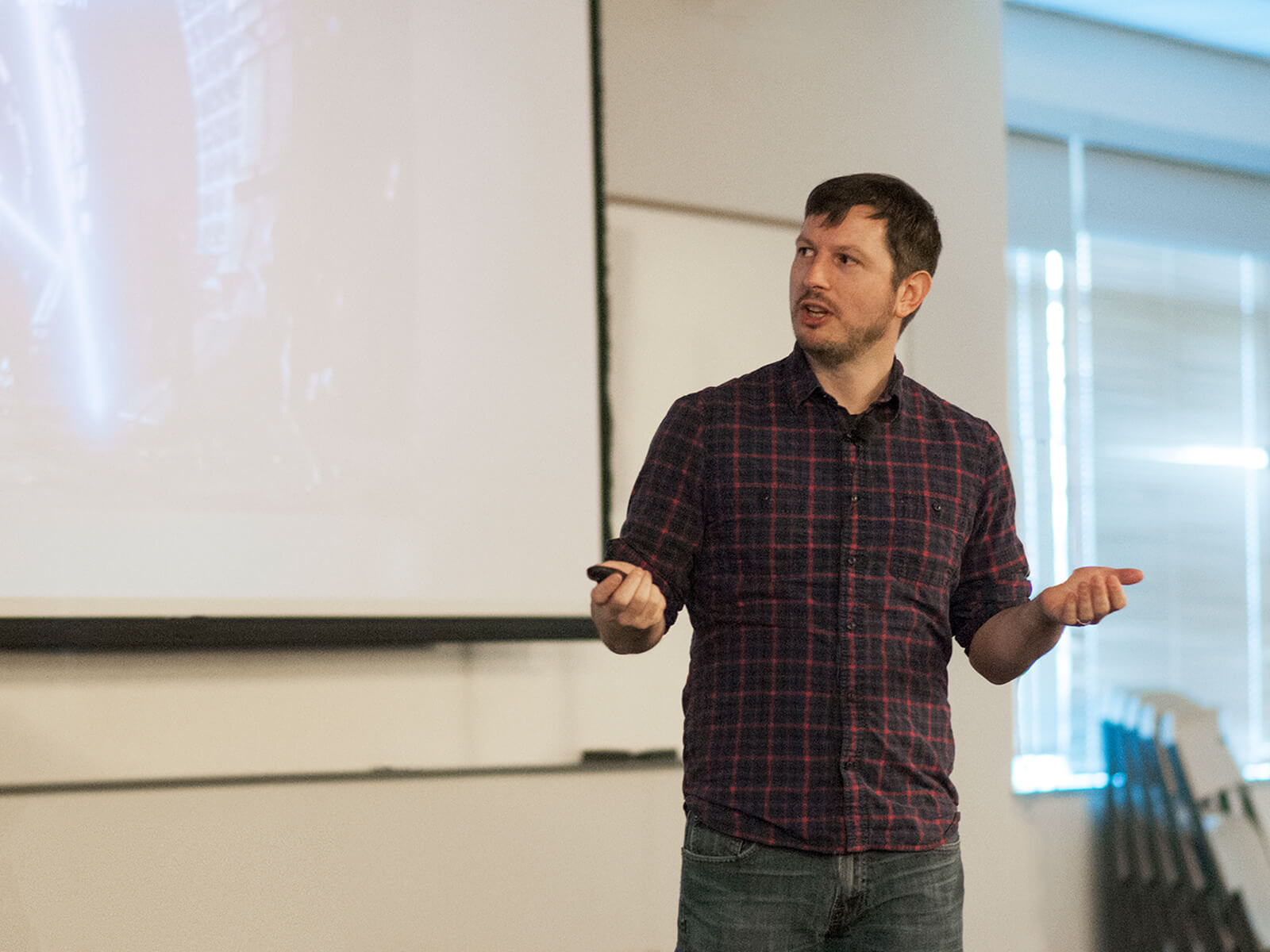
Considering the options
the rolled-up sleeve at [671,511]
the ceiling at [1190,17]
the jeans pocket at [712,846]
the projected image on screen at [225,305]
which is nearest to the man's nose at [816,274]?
the rolled-up sleeve at [671,511]

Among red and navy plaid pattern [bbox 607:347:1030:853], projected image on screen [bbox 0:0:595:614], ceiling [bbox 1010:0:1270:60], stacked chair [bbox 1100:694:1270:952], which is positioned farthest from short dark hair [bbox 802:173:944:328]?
ceiling [bbox 1010:0:1270:60]

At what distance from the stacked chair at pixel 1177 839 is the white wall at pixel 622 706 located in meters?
0.12

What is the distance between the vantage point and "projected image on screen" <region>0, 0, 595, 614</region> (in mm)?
2191

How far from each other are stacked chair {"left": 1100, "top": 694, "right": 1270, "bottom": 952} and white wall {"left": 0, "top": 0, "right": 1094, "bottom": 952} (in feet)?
0.40

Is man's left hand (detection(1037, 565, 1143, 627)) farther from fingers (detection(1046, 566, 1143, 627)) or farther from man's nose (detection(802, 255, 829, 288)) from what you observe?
man's nose (detection(802, 255, 829, 288))

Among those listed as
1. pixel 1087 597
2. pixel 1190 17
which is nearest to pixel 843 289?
pixel 1087 597

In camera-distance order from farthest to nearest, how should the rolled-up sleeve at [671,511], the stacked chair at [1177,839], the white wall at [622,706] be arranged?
1. the stacked chair at [1177,839]
2. the white wall at [622,706]
3. the rolled-up sleeve at [671,511]

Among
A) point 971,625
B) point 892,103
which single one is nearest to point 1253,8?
point 892,103

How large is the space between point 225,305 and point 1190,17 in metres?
2.95

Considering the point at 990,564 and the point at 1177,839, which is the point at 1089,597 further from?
the point at 1177,839

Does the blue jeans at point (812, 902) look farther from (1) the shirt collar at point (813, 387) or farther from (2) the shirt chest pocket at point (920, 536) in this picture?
(1) the shirt collar at point (813, 387)

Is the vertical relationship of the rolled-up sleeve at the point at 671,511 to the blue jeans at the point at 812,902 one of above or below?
above

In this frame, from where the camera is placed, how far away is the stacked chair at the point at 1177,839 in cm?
319

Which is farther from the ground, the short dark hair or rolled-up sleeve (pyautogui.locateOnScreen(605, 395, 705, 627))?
the short dark hair
